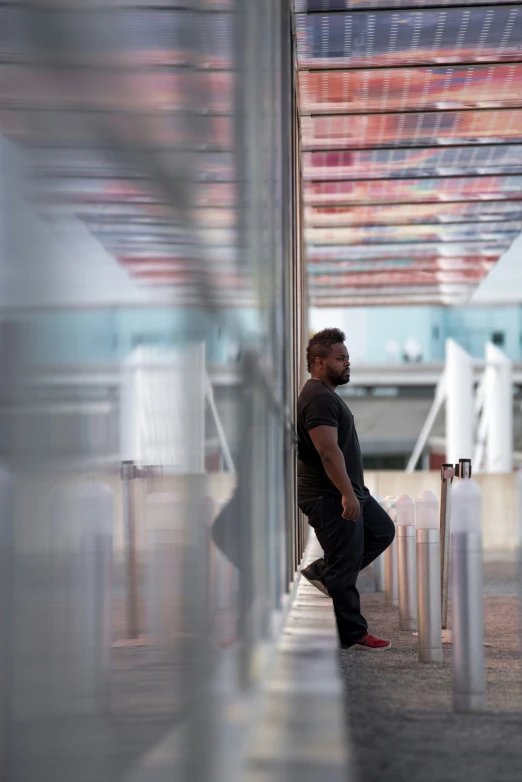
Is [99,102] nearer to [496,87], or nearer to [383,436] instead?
[496,87]

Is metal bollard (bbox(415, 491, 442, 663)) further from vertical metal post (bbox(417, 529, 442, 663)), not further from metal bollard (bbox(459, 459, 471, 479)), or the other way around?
metal bollard (bbox(459, 459, 471, 479))

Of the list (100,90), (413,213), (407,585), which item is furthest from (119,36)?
(413,213)

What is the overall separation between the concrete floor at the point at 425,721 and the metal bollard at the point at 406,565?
57cm

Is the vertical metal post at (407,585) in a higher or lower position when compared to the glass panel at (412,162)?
lower

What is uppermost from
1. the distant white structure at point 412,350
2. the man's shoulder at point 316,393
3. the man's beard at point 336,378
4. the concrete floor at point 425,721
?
the distant white structure at point 412,350

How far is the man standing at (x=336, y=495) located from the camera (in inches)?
203

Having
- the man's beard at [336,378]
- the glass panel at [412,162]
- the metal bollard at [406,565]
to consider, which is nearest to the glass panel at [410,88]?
the glass panel at [412,162]

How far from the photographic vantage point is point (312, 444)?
5.64m

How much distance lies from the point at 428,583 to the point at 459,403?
19115 millimetres

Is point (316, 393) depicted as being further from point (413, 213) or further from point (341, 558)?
point (413, 213)

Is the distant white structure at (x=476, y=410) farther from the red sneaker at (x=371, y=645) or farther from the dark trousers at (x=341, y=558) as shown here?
the red sneaker at (x=371, y=645)

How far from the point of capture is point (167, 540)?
1000 millimetres

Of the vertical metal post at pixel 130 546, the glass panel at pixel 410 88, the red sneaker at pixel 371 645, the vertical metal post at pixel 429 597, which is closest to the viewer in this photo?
the vertical metal post at pixel 130 546

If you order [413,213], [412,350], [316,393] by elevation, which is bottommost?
[316,393]
